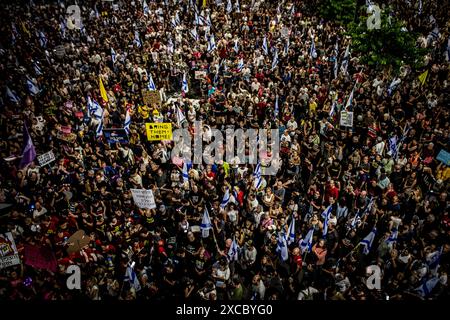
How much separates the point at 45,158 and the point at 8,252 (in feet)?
12.8

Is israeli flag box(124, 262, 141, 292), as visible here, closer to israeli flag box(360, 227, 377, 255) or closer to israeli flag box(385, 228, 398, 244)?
israeli flag box(360, 227, 377, 255)

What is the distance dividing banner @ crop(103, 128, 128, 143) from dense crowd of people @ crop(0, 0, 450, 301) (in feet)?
1.12

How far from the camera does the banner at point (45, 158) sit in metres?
10.6

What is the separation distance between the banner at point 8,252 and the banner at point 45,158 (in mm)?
3543

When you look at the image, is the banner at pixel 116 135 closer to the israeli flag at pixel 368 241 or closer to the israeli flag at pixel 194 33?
the israeli flag at pixel 368 241

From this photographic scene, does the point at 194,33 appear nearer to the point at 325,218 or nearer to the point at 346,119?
the point at 346,119

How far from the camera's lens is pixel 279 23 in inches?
785

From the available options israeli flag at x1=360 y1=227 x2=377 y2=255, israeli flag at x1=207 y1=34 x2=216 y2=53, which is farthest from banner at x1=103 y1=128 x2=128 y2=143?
israeli flag at x1=360 y1=227 x2=377 y2=255

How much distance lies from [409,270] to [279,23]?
1669 cm

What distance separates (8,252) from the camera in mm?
7688

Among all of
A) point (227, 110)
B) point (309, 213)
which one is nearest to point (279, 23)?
point (227, 110)

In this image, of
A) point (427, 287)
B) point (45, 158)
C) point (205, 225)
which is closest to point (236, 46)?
point (45, 158)

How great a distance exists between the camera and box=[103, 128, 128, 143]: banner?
38.8 ft

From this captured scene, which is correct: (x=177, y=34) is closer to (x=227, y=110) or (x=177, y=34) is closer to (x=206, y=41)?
(x=206, y=41)
